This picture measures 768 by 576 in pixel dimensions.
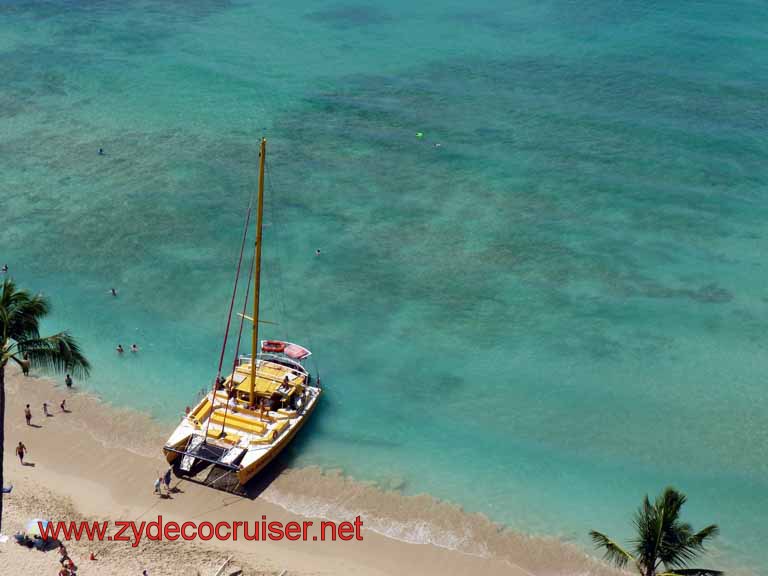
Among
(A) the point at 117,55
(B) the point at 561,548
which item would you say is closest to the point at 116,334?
(B) the point at 561,548

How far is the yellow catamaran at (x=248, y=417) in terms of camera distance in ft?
116

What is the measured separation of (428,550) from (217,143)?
43280 millimetres

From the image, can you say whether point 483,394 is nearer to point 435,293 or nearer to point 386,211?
point 435,293

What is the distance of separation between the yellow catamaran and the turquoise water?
2.00 metres

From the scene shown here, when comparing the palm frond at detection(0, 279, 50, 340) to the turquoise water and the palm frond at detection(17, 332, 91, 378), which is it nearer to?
the palm frond at detection(17, 332, 91, 378)

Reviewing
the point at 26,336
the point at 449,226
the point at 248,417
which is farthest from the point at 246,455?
the point at 449,226

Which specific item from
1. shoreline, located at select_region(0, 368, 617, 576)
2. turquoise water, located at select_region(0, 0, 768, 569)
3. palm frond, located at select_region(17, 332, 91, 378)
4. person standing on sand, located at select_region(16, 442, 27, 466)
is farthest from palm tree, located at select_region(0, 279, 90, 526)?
turquoise water, located at select_region(0, 0, 768, 569)

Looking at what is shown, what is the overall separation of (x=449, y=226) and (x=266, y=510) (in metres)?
27.3

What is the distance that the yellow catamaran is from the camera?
35.4 m

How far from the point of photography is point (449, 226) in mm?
56844

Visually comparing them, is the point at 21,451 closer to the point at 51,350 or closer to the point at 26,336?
the point at 26,336

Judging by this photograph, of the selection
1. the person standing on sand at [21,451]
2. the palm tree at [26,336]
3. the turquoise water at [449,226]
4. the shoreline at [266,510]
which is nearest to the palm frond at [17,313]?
the palm tree at [26,336]

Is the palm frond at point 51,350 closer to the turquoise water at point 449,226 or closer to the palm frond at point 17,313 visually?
the palm frond at point 17,313

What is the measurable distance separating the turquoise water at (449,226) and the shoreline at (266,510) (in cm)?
149
